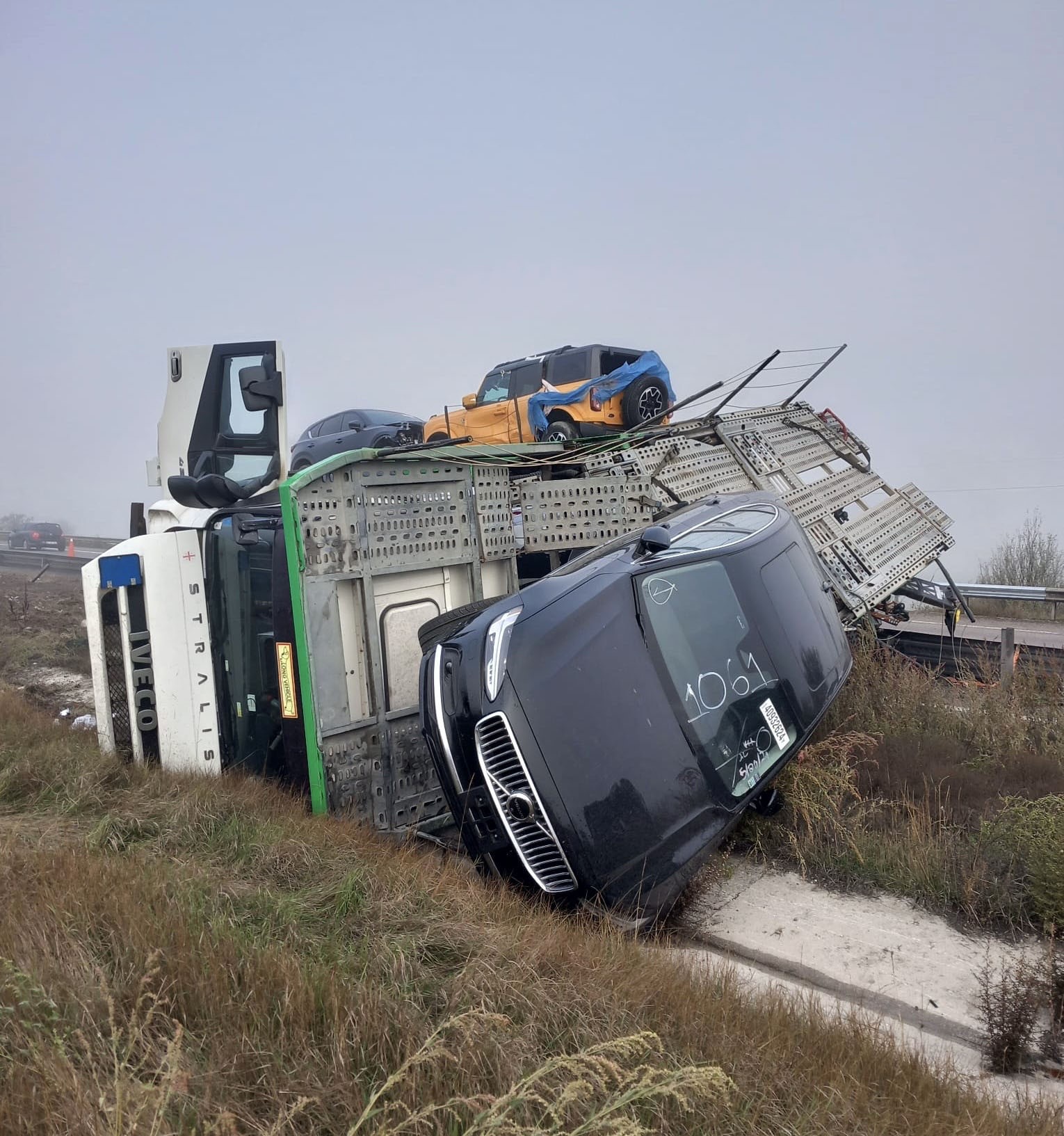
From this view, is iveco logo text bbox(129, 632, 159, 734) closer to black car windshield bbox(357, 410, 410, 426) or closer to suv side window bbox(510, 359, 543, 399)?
suv side window bbox(510, 359, 543, 399)

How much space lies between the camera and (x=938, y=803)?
477cm

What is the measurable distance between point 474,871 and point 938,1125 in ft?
6.33

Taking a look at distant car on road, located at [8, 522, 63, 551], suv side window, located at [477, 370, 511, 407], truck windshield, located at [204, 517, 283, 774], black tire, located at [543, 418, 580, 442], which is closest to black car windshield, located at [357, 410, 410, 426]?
suv side window, located at [477, 370, 511, 407]

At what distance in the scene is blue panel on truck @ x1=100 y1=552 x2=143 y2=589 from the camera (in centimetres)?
455

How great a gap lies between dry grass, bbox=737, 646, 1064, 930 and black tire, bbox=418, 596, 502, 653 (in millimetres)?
1985

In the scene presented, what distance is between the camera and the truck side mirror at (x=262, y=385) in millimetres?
5633

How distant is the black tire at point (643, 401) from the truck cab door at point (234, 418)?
5205 mm

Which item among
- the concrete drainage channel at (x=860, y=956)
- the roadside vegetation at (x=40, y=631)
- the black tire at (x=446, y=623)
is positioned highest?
the black tire at (x=446, y=623)

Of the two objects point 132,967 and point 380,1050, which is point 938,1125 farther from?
point 132,967

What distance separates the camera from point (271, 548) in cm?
498

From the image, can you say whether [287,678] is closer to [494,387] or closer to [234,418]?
[234,418]

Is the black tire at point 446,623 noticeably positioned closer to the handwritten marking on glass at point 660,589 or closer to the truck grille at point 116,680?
the handwritten marking on glass at point 660,589

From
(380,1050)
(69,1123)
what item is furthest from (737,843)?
(69,1123)

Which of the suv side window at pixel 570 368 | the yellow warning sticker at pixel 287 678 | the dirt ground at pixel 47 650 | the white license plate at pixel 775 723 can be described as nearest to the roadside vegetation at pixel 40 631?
the dirt ground at pixel 47 650
